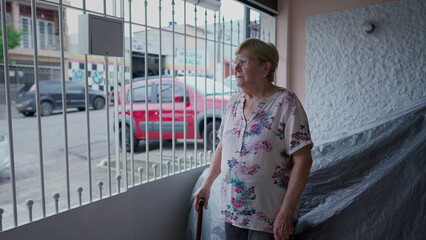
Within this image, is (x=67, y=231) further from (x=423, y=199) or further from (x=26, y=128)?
(x=26, y=128)

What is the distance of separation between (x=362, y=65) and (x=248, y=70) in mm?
1967

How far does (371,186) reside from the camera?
1.67 meters

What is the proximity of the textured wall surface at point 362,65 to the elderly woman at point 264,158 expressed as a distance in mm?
1296

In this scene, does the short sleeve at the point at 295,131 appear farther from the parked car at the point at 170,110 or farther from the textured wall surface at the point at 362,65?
the parked car at the point at 170,110

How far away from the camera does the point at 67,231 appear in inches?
64.1

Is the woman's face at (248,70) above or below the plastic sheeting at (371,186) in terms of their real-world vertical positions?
above

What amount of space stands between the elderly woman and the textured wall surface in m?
1.30

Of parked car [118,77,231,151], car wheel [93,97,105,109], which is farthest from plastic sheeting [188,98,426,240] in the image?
car wheel [93,97,105,109]

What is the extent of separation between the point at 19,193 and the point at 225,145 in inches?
97.7

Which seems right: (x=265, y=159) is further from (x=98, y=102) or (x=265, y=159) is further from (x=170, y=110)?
(x=98, y=102)

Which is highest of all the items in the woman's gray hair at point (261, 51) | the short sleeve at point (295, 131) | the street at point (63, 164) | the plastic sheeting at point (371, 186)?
the woman's gray hair at point (261, 51)

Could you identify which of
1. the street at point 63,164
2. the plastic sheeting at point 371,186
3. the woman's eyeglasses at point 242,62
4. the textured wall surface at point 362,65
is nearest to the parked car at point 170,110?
the street at point 63,164

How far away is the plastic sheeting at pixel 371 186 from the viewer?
59.7 inches

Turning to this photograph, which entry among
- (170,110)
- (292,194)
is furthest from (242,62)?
(170,110)
